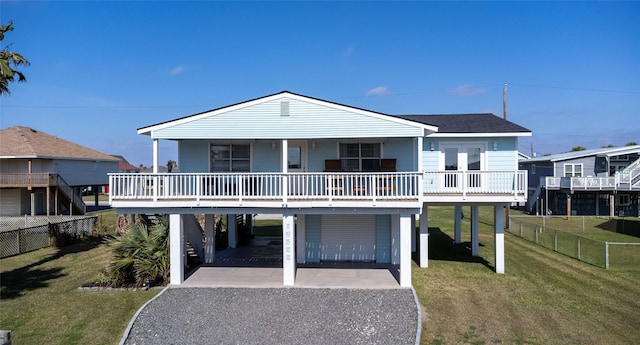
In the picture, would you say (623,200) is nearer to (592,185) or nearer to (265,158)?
(592,185)

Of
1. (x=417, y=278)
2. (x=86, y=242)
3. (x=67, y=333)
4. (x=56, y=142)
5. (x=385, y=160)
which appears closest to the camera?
(x=67, y=333)

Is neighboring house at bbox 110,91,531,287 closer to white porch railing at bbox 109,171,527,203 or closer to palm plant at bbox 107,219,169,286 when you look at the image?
white porch railing at bbox 109,171,527,203

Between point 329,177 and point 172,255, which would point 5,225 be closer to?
point 172,255

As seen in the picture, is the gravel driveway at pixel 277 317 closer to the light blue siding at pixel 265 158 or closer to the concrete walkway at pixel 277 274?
the concrete walkway at pixel 277 274

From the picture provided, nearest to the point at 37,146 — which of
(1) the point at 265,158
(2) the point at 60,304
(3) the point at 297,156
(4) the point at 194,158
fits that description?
(4) the point at 194,158

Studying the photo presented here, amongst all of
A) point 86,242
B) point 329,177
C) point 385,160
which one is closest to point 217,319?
point 329,177

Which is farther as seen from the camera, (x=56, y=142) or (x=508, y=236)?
(x=56, y=142)
